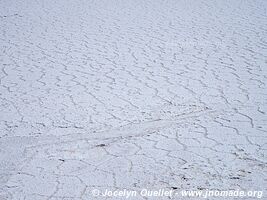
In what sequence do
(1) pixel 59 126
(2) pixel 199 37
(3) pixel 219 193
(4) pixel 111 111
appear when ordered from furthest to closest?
1. (2) pixel 199 37
2. (4) pixel 111 111
3. (1) pixel 59 126
4. (3) pixel 219 193

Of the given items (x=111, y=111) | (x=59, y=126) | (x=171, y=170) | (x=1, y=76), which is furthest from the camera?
(x=1, y=76)

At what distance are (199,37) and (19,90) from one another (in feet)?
11.3

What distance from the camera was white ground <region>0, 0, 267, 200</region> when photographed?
104 inches

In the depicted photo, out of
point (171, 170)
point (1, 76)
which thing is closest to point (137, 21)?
point (1, 76)

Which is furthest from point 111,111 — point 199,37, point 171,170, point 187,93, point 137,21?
point 137,21

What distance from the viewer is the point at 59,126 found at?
3.35 meters

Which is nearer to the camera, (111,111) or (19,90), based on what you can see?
(111,111)

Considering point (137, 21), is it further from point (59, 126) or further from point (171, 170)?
point (171, 170)

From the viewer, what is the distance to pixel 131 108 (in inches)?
146

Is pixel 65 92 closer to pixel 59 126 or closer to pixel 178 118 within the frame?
pixel 59 126

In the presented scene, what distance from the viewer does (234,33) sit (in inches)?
261

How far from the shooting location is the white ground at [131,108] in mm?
2637

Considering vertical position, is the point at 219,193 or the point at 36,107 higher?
the point at 219,193

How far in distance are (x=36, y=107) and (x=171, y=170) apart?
1.69m
